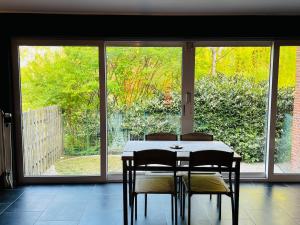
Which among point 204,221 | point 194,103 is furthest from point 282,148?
point 204,221

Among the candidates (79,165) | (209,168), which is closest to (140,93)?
(79,165)

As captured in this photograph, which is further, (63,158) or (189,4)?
(63,158)

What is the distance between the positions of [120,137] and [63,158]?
0.92 meters

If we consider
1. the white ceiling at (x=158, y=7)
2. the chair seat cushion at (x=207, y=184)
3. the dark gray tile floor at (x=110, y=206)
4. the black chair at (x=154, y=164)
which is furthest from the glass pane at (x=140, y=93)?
the black chair at (x=154, y=164)

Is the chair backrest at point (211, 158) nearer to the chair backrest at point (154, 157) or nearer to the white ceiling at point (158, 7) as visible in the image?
the chair backrest at point (154, 157)

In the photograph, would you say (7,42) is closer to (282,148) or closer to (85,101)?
(85,101)

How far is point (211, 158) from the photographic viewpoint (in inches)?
98.8

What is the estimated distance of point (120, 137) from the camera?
4.05 m

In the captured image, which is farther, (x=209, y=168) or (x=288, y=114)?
(x=288, y=114)

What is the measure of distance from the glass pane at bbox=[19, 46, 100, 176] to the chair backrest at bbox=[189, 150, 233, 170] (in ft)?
6.31

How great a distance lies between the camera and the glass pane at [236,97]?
3.97 meters

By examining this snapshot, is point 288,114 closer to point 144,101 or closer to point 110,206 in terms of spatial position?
point 144,101

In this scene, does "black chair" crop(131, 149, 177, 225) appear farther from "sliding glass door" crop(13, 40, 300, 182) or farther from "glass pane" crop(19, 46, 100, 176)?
"glass pane" crop(19, 46, 100, 176)

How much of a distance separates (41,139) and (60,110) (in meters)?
0.52
